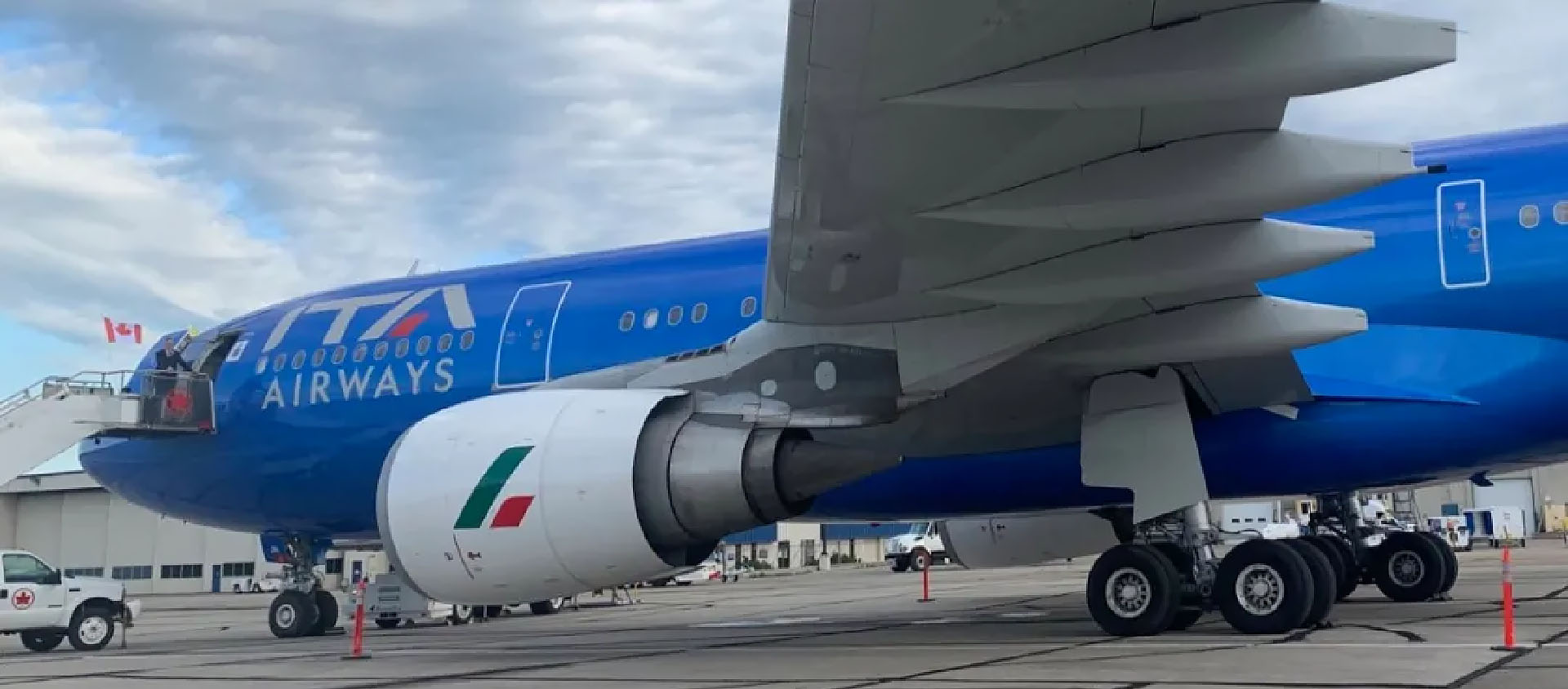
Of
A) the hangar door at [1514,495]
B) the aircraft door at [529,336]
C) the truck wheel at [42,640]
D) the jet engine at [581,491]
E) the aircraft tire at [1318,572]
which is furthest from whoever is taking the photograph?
the hangar door at [1514,495]

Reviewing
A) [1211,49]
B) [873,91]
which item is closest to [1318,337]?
[1211,49]

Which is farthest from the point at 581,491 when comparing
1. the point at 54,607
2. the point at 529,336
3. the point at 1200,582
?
the point at 54,607

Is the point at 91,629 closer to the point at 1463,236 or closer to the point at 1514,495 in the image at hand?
the point at 1463,236

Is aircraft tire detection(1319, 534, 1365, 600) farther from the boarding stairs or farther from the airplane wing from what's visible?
the boarding stairs

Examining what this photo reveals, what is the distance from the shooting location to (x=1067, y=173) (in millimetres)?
7117

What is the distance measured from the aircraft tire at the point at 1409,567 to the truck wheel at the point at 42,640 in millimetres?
14525

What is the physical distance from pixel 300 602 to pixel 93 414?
3167 millimetres

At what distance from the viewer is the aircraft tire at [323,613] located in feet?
51.5

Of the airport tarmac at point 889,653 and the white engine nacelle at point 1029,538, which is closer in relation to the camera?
the airport tarmac at point 889,653

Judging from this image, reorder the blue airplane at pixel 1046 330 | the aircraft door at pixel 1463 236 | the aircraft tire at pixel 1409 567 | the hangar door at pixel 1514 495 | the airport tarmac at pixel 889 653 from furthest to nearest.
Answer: the hangar door at pixel 1514 495, the aircraft tire at pixel 1409 567, the aircraft door at pixel 1463 236, the airport tarmac at pixel 889 653, the blue airplane at pixel 1046 330

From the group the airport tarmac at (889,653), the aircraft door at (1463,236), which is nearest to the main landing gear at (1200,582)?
the airport tarmac at (889,653)

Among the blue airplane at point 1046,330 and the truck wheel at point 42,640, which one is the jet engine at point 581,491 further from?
the truck wheel at point 42,640

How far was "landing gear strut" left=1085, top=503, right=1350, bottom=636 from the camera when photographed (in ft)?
30.9

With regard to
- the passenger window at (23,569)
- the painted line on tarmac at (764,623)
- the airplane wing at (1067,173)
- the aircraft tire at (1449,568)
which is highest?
the airplane wing at (1067,173)
